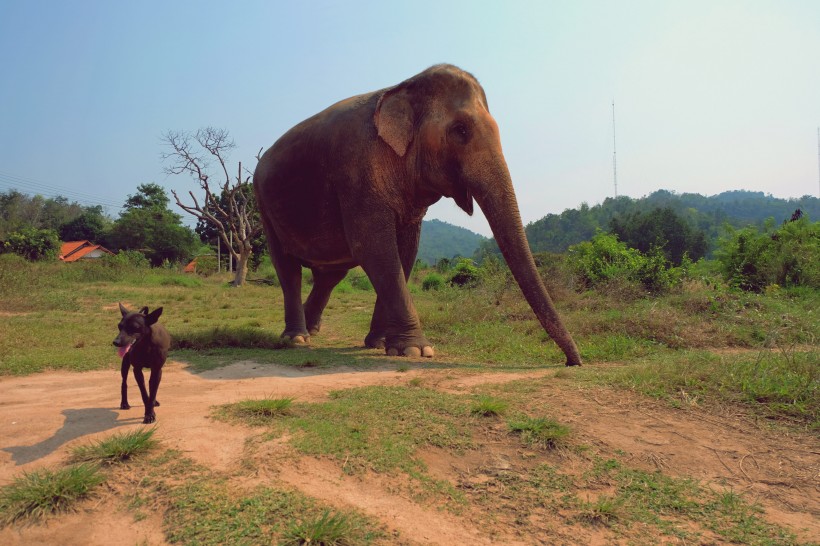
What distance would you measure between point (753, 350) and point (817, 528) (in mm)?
5134

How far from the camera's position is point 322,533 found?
2.38 meters

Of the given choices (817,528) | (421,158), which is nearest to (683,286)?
(421,158)

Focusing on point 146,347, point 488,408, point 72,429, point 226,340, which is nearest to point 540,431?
point 488,408

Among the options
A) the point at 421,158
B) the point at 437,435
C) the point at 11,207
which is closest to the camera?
the point at 437,435

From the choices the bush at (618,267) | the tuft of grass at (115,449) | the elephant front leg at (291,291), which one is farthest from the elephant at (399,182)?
the bush at (618,267)

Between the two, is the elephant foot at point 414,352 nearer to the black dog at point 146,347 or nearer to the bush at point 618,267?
the black dog at point 146,347

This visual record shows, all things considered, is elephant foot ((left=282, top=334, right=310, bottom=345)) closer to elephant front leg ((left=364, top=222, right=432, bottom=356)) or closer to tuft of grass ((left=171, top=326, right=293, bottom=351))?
tuft of grass ((left=171, top=326, right=293, bottom=351))

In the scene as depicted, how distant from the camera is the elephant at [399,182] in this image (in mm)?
6219

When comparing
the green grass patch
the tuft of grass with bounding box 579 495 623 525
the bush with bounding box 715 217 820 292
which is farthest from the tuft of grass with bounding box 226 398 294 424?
the bush with bounding box 715 217 820 292

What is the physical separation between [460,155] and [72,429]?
466cm

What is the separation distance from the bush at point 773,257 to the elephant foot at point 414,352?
31.6 feet

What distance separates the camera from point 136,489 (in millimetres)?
2818

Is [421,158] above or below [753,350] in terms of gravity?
above

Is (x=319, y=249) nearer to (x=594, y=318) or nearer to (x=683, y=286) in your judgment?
(x=594, y=318)
